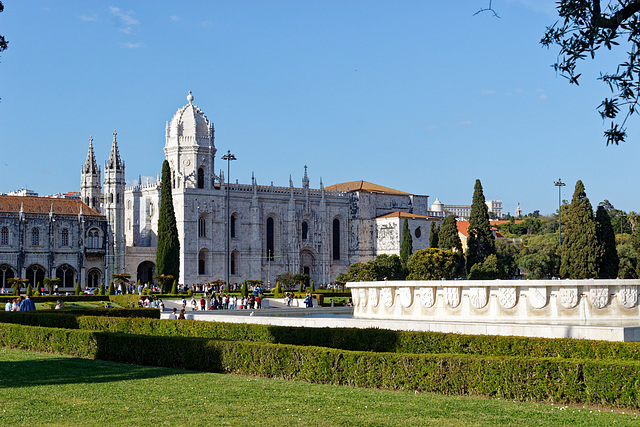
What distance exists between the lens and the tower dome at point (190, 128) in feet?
215

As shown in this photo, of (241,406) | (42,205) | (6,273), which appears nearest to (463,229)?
(42,205)

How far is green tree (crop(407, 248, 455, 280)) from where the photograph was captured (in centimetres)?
5628

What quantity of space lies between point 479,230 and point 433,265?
4168 mm

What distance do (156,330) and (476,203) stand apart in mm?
41170

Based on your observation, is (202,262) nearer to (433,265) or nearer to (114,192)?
(114,192)

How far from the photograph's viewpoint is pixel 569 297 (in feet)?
59.3

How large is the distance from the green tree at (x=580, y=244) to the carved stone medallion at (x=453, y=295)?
3151 cm

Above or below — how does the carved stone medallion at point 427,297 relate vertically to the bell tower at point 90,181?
below

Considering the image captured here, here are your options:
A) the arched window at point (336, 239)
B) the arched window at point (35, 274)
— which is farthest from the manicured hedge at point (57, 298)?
the arched window at point (336, 239)

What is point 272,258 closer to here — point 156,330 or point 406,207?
point 406,207

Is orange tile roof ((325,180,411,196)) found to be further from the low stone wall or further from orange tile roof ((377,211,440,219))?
the low stone wall

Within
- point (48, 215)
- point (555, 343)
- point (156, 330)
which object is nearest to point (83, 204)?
point (48, 215)

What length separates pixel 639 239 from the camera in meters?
56.2

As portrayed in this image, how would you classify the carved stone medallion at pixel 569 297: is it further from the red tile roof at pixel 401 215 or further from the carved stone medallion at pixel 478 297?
the red tile roof at pixel 401 215
